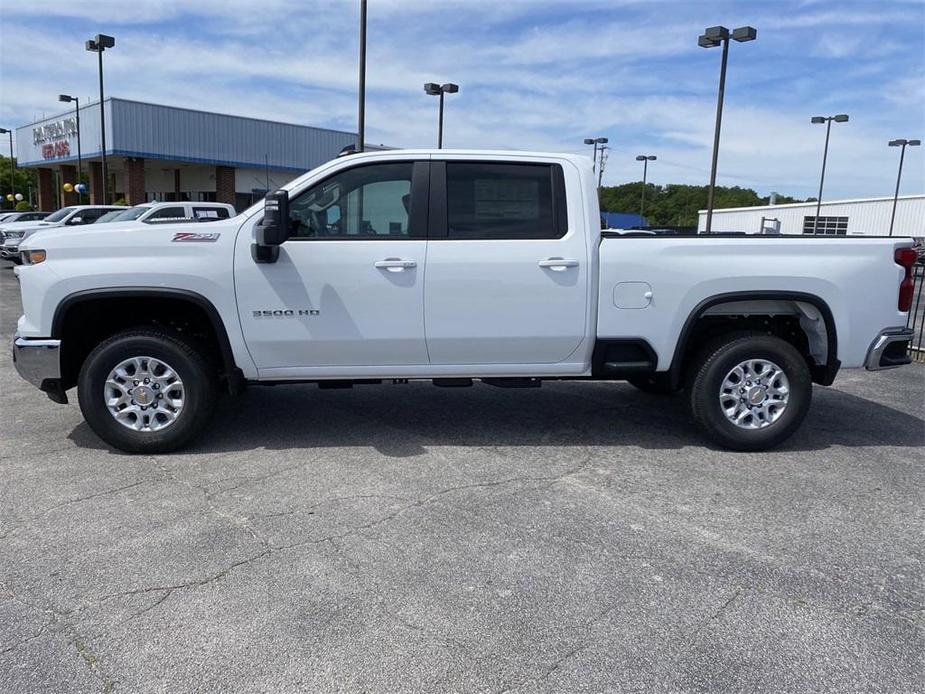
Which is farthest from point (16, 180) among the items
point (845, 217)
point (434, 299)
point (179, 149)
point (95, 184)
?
point (434, 299)

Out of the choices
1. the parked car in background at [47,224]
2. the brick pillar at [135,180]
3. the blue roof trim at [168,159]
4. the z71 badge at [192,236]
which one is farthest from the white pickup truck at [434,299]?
the brick pillar at [135,180]

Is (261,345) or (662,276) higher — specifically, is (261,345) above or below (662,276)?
below

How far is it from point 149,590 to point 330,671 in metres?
1.05

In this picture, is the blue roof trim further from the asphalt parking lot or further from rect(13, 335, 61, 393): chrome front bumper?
rect(13, 335, 61, 393): chrome front bumper

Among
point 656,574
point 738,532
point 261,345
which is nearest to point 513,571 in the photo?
point 656,574

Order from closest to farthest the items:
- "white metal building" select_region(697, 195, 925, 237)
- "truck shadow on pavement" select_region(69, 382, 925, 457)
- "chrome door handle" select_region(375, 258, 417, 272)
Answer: "chrome door handle" select_region(375, 258, 417, 272), "truck shadow on pavement" select_region(69, 382, 925, 457), "white metal building" select_region(697, 195, 925, 237)

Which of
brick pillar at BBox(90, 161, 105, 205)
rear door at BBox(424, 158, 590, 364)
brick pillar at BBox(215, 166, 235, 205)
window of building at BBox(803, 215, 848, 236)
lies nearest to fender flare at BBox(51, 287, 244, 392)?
rear door at BBox(424, 158, 590, 364)

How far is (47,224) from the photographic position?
2012 centimetres

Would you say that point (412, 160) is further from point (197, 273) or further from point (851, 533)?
point (851, 533)

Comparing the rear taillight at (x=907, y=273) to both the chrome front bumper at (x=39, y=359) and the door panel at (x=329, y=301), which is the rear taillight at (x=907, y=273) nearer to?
the door panel at (x=329, y=301)

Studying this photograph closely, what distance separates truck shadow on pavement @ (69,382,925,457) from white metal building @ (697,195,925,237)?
48.5 m

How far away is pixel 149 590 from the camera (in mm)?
3254

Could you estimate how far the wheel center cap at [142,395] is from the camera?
16.1 ft

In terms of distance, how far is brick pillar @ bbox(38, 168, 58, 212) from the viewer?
48.6 m
